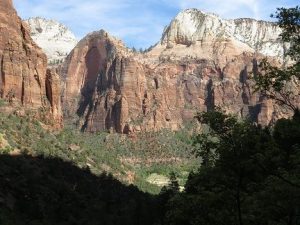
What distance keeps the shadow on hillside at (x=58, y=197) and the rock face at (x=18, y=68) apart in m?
29.2

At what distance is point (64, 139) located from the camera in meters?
130

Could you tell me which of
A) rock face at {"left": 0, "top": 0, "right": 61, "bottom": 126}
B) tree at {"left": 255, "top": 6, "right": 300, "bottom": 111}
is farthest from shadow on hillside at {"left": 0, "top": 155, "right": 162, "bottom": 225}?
tree at {"left": 255, "top": 6, "right": 300, "bottom": 111}

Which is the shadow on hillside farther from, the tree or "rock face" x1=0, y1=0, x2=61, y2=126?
the tree

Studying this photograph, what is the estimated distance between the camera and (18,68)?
443ft

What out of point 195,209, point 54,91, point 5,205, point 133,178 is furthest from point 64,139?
point 195,209

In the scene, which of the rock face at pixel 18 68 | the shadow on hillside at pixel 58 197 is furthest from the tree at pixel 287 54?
the rock face at pixel 18 68

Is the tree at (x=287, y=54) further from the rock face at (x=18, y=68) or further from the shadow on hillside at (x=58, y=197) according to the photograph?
the rock face at (x=18, y=68)

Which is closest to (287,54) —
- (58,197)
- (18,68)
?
(58,197)

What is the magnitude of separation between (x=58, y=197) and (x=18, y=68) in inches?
2247

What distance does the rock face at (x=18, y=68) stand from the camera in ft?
431

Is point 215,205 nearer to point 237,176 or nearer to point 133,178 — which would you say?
point 237,176

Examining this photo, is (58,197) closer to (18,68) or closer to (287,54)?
(18,68)

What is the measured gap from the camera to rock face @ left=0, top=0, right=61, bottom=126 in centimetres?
13150

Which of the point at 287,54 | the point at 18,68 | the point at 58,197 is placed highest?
the point at 18,68
